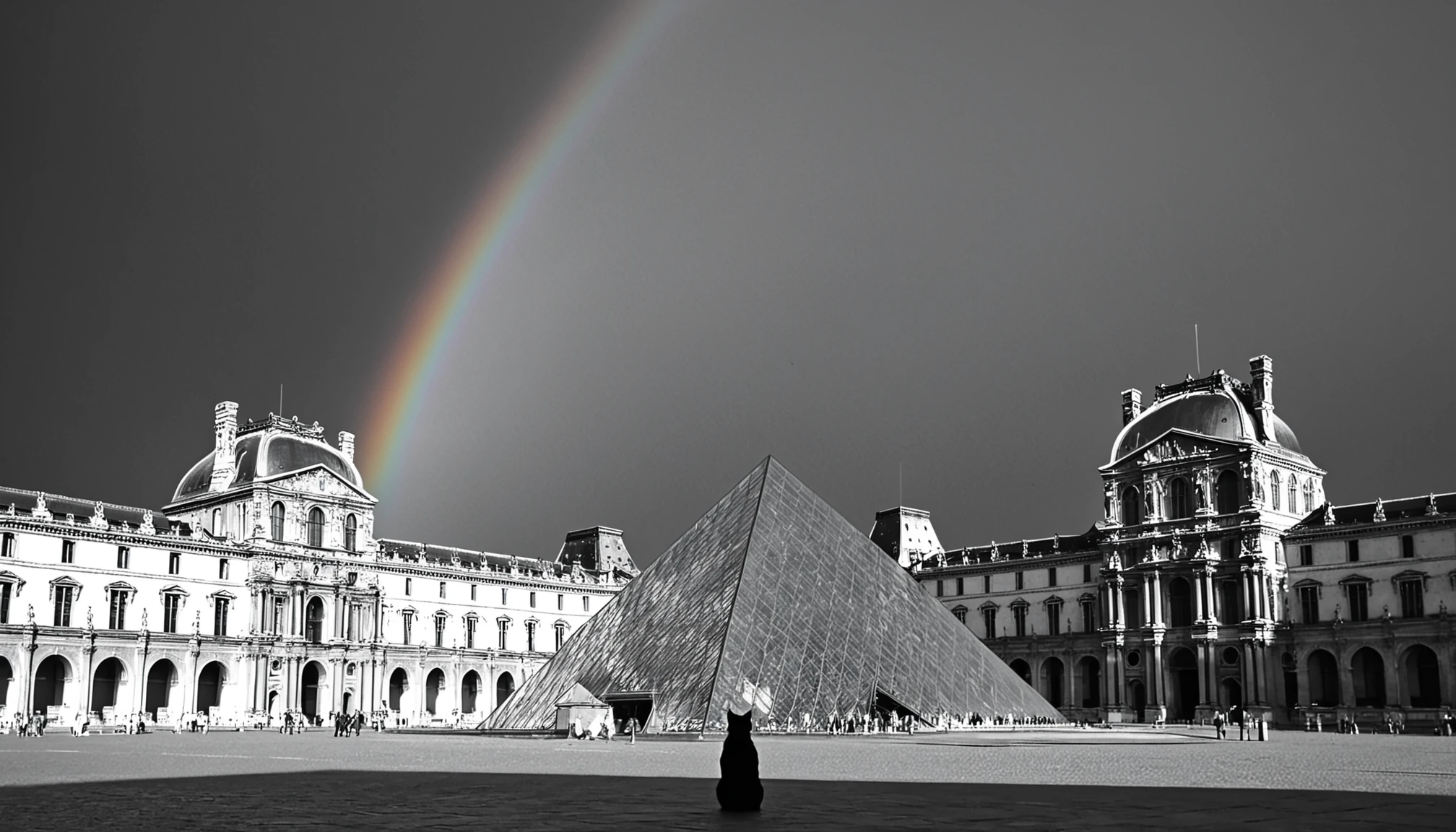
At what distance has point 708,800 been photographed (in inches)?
552

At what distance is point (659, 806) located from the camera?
13180 mm

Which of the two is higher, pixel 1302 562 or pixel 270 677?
pixel 1302 562

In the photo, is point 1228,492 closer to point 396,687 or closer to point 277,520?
point 396,687

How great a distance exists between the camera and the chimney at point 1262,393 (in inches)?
2744

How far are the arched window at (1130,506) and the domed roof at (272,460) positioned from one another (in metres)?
39.0

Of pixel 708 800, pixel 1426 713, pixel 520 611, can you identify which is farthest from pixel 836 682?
pixel 520 611

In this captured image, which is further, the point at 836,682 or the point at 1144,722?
the point at 1144,722

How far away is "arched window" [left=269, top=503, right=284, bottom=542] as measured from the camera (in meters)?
66.9

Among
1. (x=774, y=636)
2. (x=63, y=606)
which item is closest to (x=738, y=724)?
(x=774, y=636)

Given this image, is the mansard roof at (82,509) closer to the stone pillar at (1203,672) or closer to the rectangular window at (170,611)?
the rectangular window at (170,611)

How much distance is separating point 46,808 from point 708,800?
6058mm

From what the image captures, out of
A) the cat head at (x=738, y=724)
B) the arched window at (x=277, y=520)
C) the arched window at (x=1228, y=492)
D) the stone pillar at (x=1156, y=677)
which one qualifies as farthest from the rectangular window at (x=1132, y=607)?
the cat head at (x=738, y=724)

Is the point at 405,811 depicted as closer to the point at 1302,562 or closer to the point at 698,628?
the point at 698,628

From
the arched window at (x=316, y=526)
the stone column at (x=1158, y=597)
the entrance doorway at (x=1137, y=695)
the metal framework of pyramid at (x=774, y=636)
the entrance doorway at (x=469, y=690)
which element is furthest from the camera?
the entrance doorway at (x=469, y=690)
